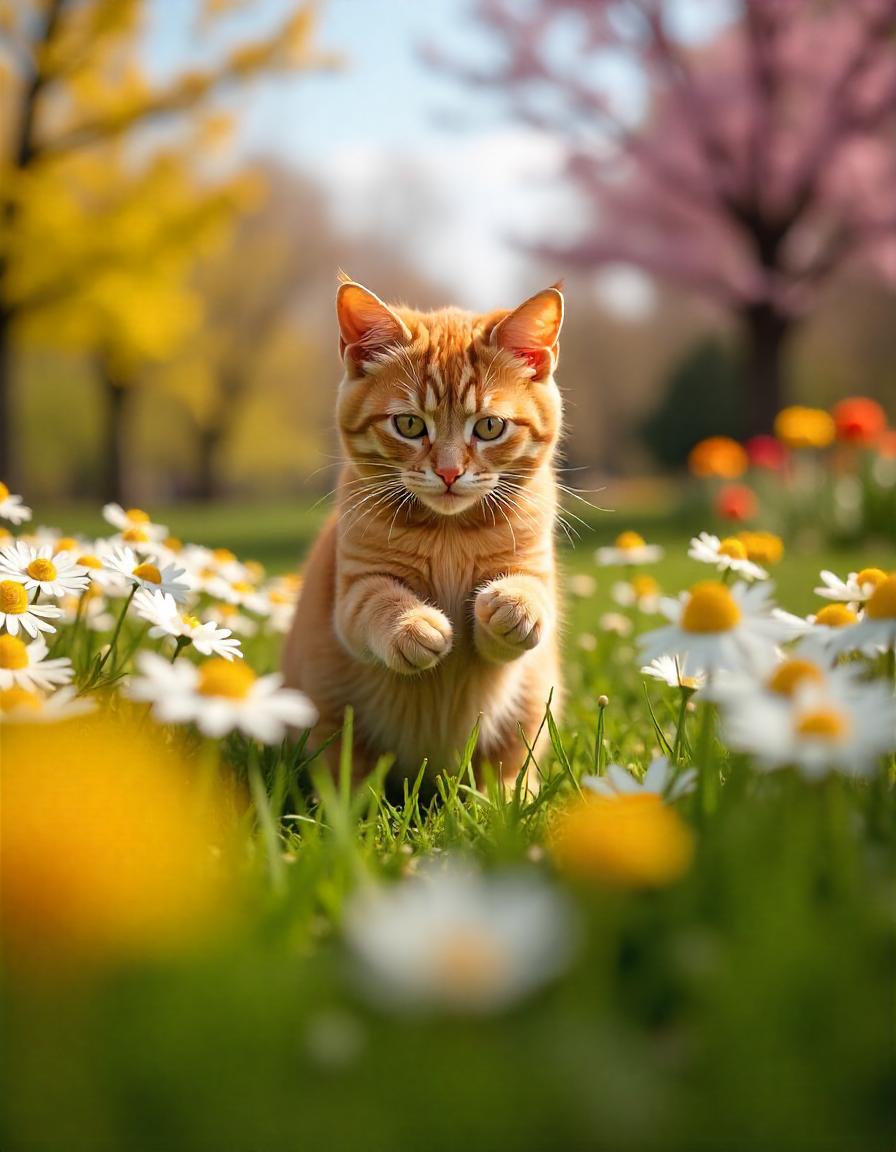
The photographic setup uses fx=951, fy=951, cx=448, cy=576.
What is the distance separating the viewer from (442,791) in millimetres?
1576

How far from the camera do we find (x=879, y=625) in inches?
43.7

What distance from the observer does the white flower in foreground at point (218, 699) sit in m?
0.93

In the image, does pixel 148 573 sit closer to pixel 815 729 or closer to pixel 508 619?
pixel 508 619

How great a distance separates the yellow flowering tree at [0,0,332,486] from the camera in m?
8.26

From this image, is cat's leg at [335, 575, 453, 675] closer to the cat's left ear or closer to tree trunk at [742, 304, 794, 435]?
the cat's left ear

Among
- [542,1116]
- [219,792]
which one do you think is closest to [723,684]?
[542,1116]

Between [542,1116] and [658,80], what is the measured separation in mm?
11528

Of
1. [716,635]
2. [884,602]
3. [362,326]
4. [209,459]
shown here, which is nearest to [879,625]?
[884,602]

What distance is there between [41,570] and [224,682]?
76 cm

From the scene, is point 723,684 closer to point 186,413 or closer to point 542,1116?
point 542,1116

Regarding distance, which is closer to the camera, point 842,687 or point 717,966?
point 717,966

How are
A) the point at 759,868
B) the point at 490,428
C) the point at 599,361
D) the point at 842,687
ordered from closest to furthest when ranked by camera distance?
the point at 759,868 → the point at 842,687 → the point at 490,428 → the point at 599,361

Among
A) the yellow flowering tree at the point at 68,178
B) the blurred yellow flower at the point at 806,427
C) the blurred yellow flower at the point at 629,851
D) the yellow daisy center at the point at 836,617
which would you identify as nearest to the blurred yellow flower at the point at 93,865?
the blurred yellow flower at the point at 629,851

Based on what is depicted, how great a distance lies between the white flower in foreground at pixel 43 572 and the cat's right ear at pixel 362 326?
28.1 inches
